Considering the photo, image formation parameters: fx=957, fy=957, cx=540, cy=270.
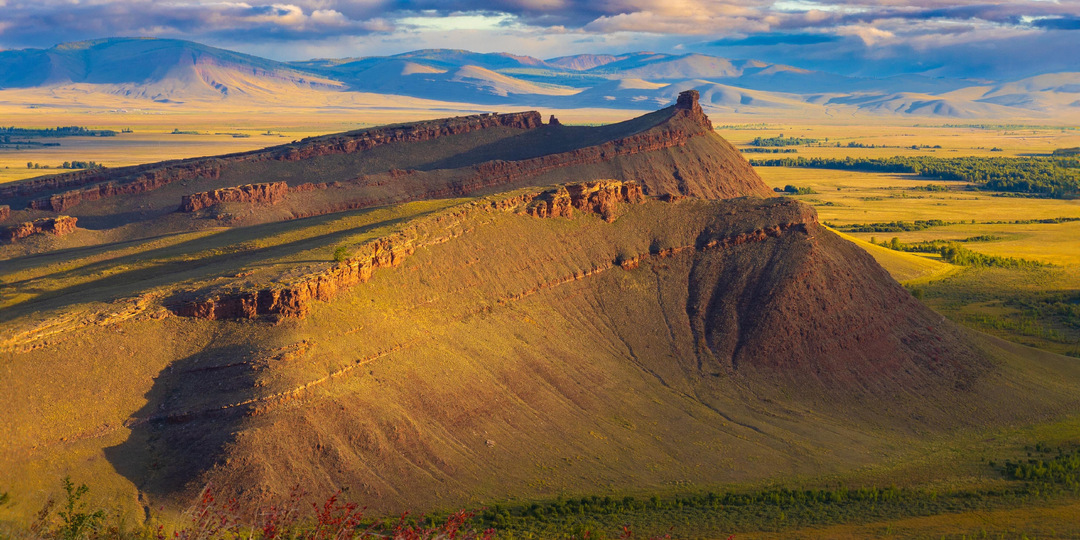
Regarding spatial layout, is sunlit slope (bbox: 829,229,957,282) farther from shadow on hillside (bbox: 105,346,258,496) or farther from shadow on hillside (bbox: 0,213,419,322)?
shadow on hillside (bbox: 105,346,258,496)

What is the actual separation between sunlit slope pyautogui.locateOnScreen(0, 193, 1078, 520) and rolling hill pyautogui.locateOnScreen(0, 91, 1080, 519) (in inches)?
6.7

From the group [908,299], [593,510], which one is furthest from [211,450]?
[908,299]

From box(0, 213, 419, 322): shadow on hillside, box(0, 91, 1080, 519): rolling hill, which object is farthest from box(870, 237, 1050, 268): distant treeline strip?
box(0, 213, 419, 322): shadow on hillside

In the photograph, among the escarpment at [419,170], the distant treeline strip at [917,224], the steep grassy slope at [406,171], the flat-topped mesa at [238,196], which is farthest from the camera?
the distant treeline strip at [917,224]

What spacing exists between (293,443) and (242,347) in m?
7.64

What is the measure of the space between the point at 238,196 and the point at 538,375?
2457 inches

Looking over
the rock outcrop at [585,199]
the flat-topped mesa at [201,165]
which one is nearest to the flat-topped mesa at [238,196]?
the flat-topped mesa at [201,165]

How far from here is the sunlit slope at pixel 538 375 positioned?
5059 cm

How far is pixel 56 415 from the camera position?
49.2 meters

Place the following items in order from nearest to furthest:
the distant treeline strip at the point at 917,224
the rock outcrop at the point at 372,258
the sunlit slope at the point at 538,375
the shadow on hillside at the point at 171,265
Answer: the sunlit slope at the point at 538,375 → the rock outcrop at the point at 372,258 → the shadow on hillside at the point at 171,265 → the distant treeline strip at the point at 917,224

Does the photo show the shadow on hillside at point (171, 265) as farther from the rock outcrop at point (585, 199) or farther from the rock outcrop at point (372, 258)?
the rock outcrop at point (585, 199)

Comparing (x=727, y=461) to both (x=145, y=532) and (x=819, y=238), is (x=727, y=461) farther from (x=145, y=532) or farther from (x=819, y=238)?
(x=145, y=532)

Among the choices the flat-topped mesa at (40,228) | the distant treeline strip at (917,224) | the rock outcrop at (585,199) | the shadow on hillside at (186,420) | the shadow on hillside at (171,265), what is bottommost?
the distant treeline strip at (917,224)

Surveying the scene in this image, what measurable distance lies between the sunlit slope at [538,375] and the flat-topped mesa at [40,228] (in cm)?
4278
